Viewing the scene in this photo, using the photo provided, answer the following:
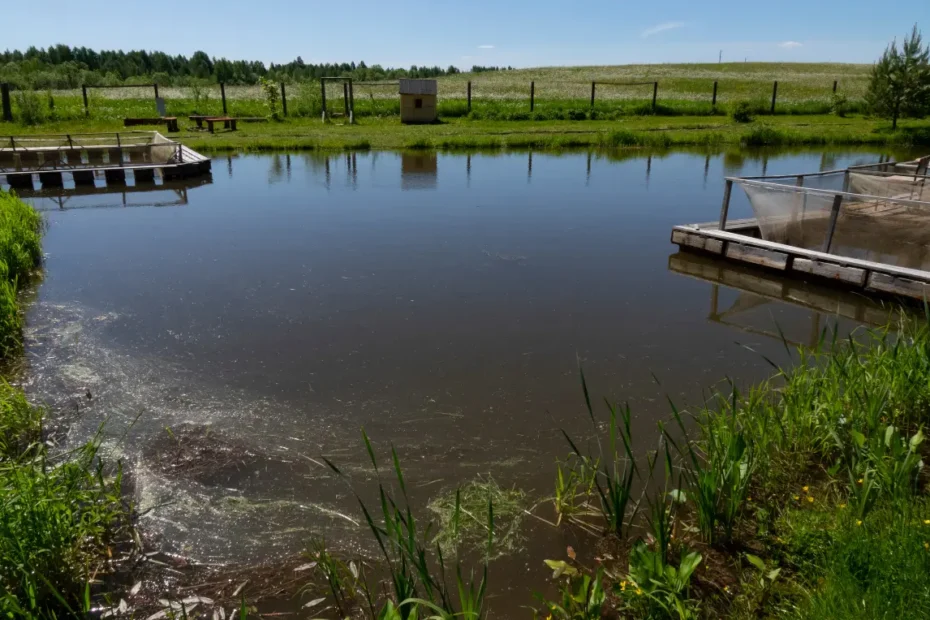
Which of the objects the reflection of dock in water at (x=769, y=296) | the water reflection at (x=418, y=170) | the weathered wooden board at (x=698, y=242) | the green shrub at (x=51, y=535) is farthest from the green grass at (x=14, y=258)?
the weathered wooden board at (x=698, y=242)

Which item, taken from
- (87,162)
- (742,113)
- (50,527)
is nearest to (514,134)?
(742,113)

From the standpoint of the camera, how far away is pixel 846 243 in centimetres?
852

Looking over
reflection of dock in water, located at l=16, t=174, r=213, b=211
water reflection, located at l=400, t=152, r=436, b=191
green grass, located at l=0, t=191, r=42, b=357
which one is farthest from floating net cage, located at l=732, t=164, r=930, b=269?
reflection of dock in water, located at l=16, t=174, r=213, b=211

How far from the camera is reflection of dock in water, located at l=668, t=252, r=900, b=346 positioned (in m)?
7.44

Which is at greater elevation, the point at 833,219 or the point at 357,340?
the point at 833,219

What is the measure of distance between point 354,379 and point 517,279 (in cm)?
332

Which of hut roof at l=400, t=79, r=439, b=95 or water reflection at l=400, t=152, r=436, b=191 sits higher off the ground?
hut roof at l=400, t=79, r=439, b=95

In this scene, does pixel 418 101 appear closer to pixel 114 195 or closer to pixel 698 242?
pixel 114 195

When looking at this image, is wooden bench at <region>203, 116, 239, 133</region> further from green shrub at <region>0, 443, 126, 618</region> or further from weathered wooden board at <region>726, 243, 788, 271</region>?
green shrub at <region>0, 443, 126, 618</region>

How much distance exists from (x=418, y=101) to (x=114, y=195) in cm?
1697

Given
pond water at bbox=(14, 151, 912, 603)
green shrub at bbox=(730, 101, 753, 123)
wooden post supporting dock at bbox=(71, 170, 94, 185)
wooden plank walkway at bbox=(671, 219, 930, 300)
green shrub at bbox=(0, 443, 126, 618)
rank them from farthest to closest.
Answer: green shrub at bbox=(730, 101, 753, 123)
wooden post supporting dock at bbox=(71, 170, 94, 185)
wooden plank walkway at bbox=(671, 219, 930, 300)
pond water at bbox=(14, 151, 912, 603)
green shrub at bbox=(0, 443, 126, 618)

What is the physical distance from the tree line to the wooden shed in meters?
37.7

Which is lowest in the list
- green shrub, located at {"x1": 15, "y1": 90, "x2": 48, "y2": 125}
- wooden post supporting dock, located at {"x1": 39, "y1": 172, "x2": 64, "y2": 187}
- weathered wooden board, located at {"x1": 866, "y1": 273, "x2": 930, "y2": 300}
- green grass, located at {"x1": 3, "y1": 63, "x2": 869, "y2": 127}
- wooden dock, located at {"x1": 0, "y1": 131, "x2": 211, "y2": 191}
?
weathered wooden board, located at {"x1": 866, "y1": 273, "x2": 930, "y2": 300}

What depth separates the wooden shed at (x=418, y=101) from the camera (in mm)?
28453
